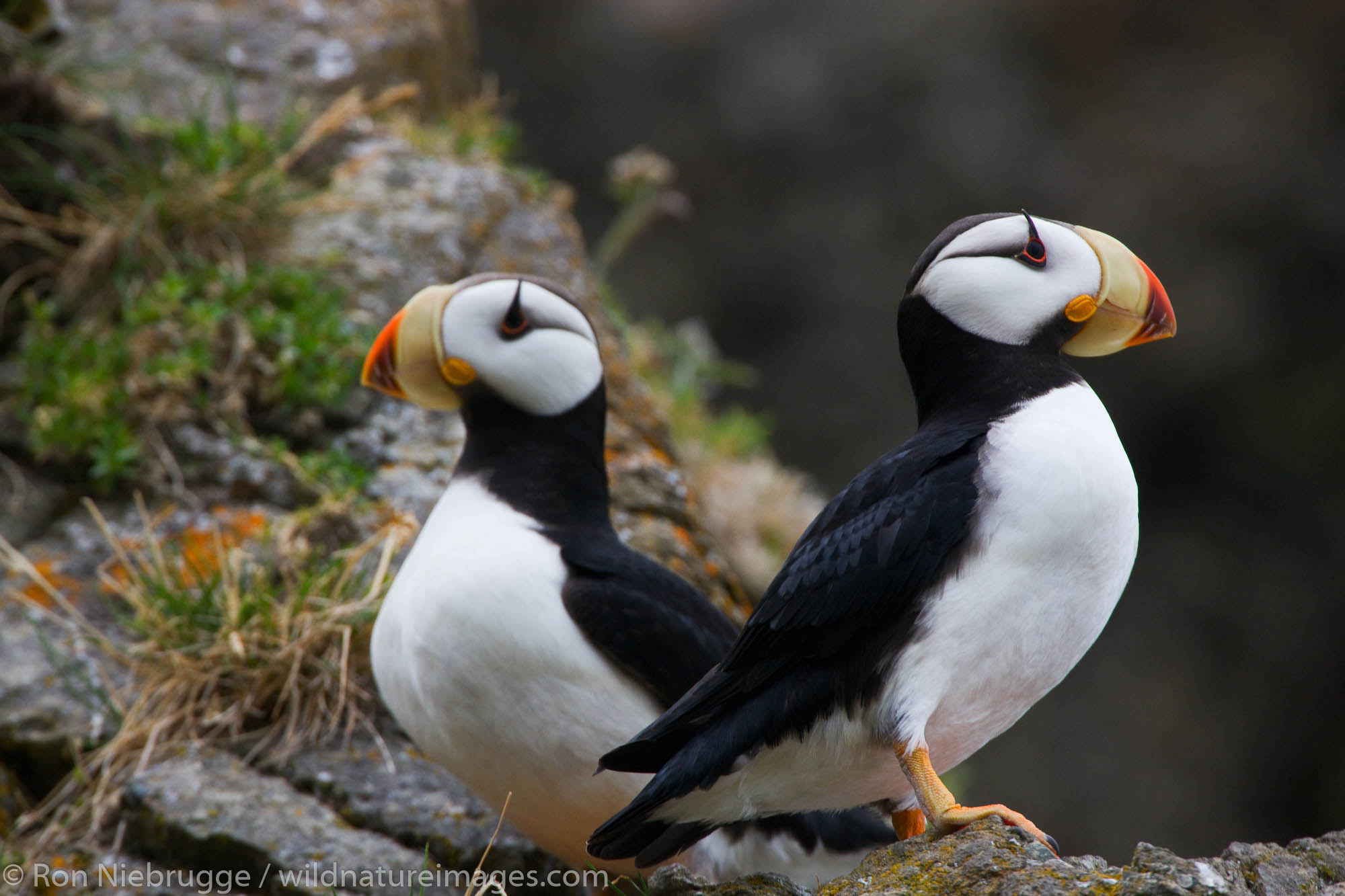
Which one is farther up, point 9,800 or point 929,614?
point 929,614

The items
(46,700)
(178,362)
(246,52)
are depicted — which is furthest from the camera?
(246,52)

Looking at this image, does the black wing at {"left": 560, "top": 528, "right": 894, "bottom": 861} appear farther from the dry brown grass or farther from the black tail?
the dry brown grass

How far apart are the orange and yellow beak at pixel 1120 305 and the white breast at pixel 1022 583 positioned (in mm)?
283

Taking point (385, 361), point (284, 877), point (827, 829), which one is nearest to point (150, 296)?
point (385, 361)

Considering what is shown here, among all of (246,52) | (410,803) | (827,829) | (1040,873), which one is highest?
(246,52)

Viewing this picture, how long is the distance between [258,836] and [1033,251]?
6.74 feet

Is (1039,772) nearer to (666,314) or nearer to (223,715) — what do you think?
(666,314)

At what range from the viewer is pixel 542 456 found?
2.78 meters

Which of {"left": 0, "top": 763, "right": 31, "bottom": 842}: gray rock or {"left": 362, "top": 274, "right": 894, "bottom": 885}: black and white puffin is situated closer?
{"left": 362, "top": 274, "right": 894, "bottom": 885}: black and white puffin

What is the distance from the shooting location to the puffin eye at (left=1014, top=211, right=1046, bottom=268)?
Answer: 7.32 ft

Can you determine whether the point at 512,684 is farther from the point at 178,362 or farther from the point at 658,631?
the point at 178,362

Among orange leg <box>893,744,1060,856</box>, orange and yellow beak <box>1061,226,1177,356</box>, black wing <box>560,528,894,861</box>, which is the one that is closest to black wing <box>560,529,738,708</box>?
black wing <box>560,528,894,861</box>

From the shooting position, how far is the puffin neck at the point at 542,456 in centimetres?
274

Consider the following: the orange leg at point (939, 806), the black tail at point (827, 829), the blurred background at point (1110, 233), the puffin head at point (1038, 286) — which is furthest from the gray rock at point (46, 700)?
the blurred background at point (1110, 233)
